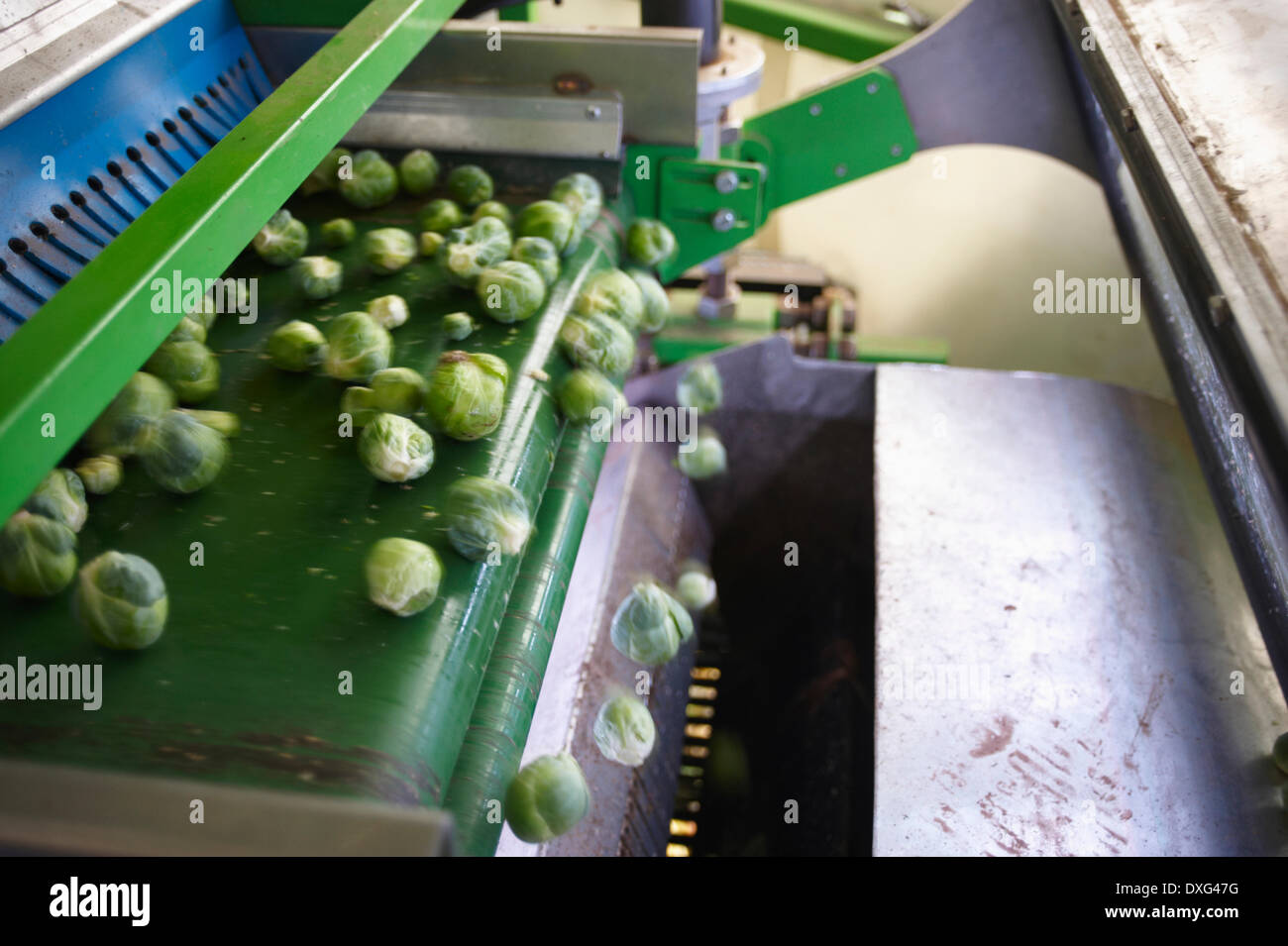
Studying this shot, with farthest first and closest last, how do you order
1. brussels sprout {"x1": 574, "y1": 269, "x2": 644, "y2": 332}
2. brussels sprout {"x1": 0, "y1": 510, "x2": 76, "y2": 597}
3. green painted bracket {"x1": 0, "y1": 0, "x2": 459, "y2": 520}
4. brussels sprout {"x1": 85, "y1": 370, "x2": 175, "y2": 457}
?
brussels sprout {"x1": 574, "y1": 269, "x2": 644, "y2": 332}
brussels sprout {"x1": 85, "y1": 370, "x2": 175, "y2": 457}
brussels sprout {"x1": 0, "y1": 510, "x2": 76, "y2": 597}
green painted bracket {"x1": 0, "y1": 0, "x2": 459, "y2": 520}

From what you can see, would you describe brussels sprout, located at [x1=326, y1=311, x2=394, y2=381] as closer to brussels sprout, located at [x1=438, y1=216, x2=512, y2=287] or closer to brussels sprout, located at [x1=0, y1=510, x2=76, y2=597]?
brussels sprout, located at [x1=438, y1=216, x2=512, y2=287]

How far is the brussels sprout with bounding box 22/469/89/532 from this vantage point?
131 centimetres

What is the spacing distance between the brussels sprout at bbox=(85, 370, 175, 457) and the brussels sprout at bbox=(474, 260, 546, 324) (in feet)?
2.18

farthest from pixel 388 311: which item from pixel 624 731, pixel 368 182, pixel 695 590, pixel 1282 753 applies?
pixel 1282 753

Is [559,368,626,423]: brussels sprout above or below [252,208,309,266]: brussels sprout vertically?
below

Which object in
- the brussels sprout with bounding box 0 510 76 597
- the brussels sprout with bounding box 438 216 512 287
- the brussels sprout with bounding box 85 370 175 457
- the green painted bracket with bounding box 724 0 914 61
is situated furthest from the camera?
the green painted bracket with bounding box 724 0 914 61

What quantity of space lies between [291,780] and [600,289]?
4.44 ft

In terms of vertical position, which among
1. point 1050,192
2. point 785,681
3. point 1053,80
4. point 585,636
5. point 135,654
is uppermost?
point 1053,80

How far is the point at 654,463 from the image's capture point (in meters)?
2.91

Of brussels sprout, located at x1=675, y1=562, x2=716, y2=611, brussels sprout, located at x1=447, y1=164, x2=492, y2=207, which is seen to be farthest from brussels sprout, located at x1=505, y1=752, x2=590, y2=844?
brussels sprout, located at x1=447, y1=164, x2=492, y2=207

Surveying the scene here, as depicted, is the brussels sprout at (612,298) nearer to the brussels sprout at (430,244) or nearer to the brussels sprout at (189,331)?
the brussels sprout at (430,244)

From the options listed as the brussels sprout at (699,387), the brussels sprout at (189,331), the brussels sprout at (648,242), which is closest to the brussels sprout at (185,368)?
the brussels sprout at (189,331)

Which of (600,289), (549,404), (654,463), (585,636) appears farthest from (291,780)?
(654,463)

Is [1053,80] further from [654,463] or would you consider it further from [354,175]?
[354,175]
